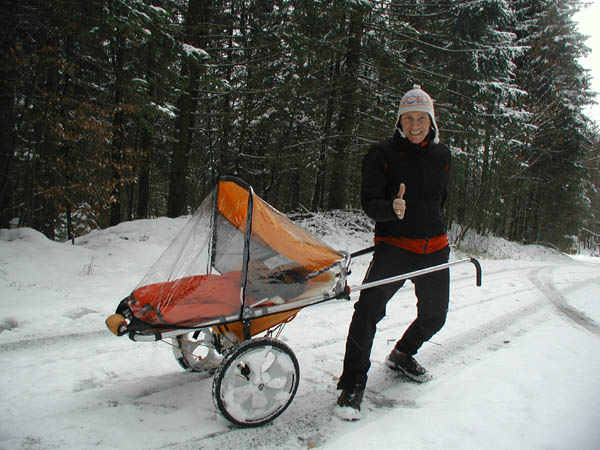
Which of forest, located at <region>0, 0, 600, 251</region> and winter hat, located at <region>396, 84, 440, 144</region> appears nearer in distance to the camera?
winter hat, located at <region>396, 84, 440, 144</region>

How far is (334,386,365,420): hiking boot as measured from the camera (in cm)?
236

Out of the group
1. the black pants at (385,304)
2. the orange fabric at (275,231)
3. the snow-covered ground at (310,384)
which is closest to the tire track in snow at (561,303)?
the snow-covered ground at (310,384)

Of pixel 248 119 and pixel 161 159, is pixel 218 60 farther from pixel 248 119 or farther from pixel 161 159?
pixel 161 159

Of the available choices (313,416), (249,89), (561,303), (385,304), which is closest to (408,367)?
(385,304)

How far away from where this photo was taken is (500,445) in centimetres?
206

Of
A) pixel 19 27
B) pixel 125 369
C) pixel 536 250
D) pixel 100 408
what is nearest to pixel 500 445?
pixel 100 408

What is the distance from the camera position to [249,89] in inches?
397

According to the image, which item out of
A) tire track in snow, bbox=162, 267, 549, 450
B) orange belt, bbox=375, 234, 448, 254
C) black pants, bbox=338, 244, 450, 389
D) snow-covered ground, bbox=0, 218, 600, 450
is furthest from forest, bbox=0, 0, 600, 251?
tire track in snow, bbox=162, 267, 549, 450

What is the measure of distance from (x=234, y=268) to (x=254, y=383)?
81 centimetres

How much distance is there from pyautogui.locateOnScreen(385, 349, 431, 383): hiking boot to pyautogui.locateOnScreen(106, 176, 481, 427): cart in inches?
37.0

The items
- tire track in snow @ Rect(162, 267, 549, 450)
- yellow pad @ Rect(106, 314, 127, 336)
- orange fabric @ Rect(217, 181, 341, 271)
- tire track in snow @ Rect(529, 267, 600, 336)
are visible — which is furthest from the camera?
tire track in snow @ Rect(529, 267, 600, 336)

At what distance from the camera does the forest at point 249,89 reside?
20.3 feet

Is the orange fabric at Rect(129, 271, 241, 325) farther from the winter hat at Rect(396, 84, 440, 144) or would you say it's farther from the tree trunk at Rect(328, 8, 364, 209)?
the tree trunk at Rect(328, 8, 364, 209)

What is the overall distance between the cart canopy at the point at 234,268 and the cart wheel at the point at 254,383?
0.76ft
